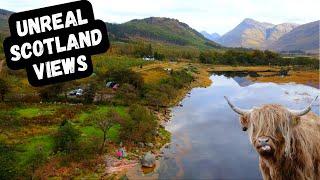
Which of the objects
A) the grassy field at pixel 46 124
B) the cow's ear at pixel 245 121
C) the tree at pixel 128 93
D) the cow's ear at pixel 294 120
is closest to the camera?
the cow's ear at pixel 294 120

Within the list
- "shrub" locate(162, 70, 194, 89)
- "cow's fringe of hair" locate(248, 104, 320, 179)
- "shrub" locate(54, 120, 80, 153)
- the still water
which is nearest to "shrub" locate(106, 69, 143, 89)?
the still water

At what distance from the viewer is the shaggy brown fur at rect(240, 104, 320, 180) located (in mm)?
8367

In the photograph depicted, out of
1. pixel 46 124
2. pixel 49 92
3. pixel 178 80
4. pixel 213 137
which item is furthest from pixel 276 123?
pixel 178 80

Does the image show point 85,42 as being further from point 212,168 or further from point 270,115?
point 212,168

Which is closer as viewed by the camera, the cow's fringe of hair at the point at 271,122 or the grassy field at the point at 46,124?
the cow's fringe of hair at the point at 271,122

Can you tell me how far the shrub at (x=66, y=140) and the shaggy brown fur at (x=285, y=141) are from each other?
106 ft

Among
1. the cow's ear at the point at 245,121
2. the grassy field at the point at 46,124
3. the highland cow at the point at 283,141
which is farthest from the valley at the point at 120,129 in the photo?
the cow's ear at the point at 245,121

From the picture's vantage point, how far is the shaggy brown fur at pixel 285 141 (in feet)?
27.5

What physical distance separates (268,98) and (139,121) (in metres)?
39.8

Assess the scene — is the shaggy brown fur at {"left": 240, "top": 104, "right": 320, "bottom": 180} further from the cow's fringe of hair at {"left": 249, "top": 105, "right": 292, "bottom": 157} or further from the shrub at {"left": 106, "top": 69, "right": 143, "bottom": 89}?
the shrub at {"left": 106, "top": 69, "right": 143, "bottom": 89}

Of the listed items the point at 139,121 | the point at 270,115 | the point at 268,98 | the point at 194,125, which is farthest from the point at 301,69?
the point at 270,115

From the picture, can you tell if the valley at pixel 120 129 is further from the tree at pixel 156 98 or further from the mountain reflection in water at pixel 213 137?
the tree at pixel 156 98

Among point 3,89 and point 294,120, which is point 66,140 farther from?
point 294,120

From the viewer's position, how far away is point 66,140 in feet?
131
